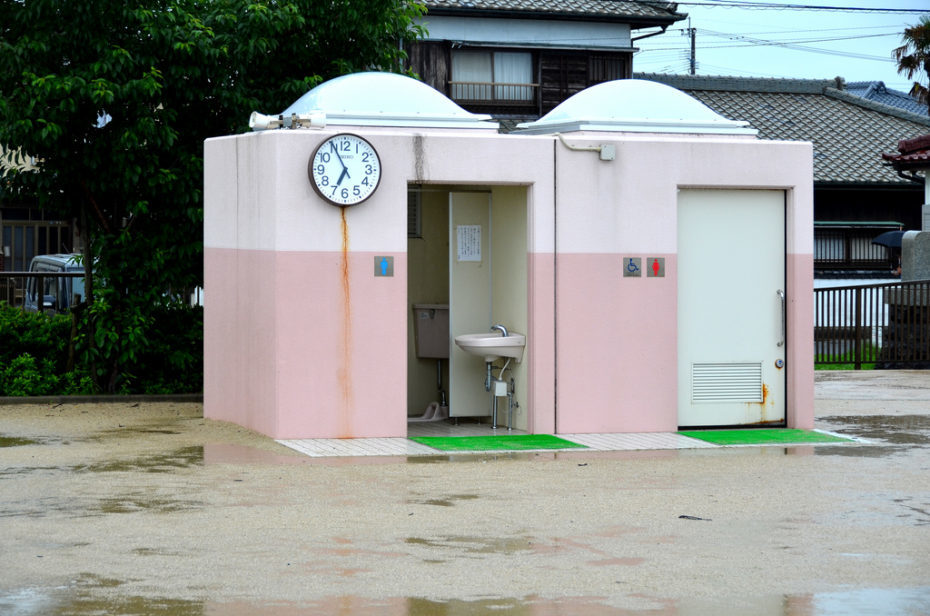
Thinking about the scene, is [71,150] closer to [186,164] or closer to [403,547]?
[186,164]

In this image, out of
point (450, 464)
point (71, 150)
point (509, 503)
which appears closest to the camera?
point (509, 503)

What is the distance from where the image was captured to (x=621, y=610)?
7133 millimetres

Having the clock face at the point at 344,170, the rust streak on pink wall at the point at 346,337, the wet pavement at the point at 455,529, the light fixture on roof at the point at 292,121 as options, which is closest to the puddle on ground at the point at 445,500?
the wet pavement at the point at 455,529

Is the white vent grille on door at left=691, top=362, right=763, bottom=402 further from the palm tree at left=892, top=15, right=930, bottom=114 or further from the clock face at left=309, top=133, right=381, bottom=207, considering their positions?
the palm tree at left=892, top=15, right=930, bottom=114

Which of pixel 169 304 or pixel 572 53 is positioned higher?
pixel 572 53

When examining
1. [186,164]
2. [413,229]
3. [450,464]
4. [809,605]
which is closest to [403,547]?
[809,605]

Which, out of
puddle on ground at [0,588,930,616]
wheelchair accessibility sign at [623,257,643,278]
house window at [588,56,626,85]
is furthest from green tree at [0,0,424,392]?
house window at [588,56,626,85]

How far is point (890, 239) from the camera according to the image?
32062 mm

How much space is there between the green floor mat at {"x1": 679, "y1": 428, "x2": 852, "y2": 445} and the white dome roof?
2968mm

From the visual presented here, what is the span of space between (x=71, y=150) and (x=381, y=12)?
12.9 feet

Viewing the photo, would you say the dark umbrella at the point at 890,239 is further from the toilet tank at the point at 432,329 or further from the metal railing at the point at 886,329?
the toilet tank at the point at 432,329

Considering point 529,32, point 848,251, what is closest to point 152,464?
point 529,32

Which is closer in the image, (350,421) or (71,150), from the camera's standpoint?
(350,421)

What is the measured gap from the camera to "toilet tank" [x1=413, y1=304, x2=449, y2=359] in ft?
50.1
